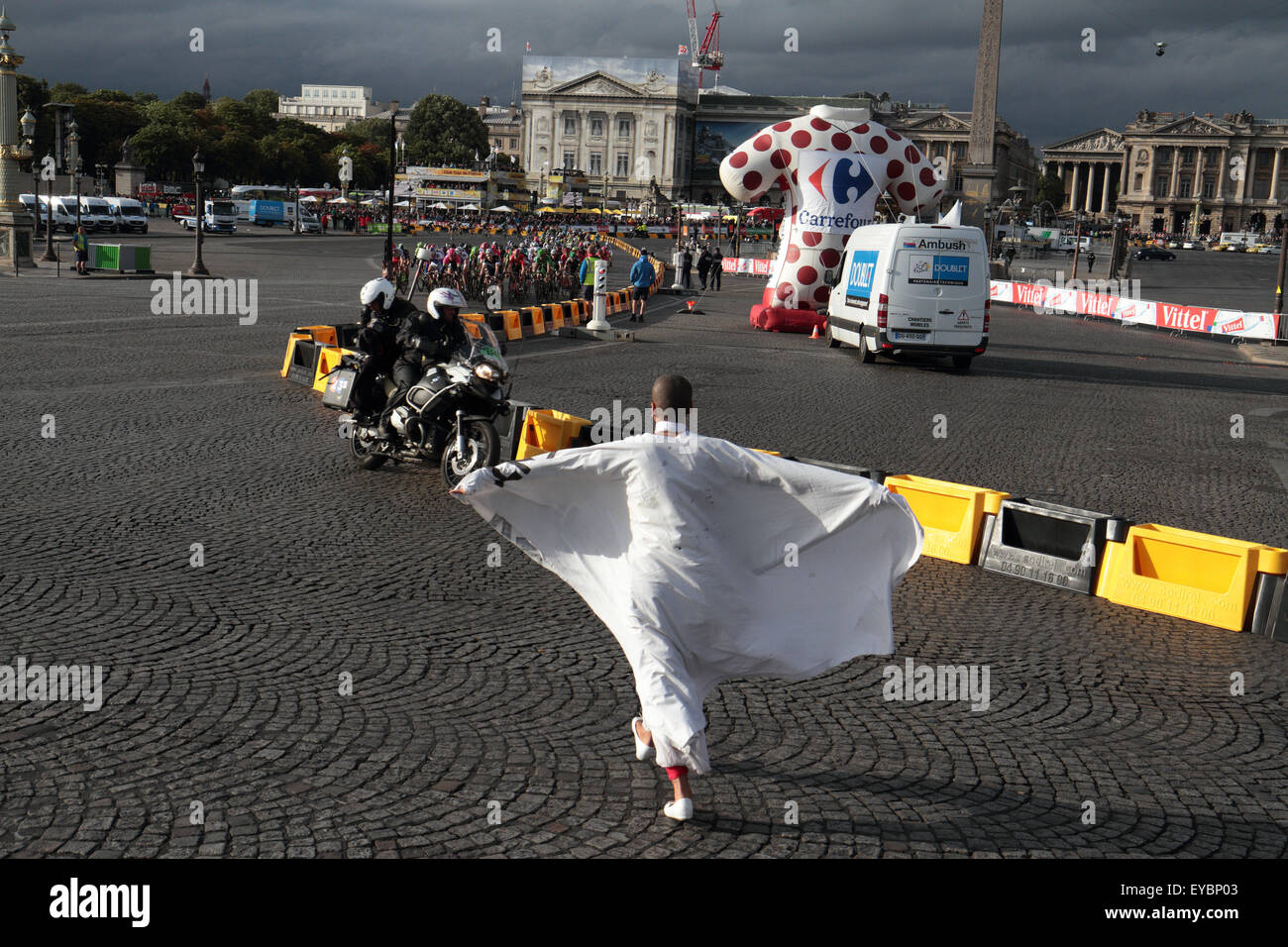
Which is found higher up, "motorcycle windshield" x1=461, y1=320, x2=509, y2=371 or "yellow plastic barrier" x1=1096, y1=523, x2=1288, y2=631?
Answer: "motorcycle windshield" x1=461, y1=320, x2=509, y2=371

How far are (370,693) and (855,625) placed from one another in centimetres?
207

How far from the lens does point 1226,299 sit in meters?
46.7

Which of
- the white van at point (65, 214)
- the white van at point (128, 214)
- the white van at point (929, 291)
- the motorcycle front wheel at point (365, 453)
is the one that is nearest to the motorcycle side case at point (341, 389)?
the motorcycle front wheel at point (365, 453)

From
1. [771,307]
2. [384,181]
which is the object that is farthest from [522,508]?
[384,181]

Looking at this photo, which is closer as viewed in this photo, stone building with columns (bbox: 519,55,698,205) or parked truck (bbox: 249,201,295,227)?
parked truck (bbox: 249,201,295,227)

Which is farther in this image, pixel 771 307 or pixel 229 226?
pixel 229 226

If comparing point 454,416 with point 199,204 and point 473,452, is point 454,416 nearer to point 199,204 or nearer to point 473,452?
point 473,452

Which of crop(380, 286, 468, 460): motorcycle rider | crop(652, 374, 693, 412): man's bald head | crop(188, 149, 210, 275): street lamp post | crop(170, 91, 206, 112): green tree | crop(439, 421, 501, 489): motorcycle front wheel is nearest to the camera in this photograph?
crop(652, 374, 693, 412): man's bald head

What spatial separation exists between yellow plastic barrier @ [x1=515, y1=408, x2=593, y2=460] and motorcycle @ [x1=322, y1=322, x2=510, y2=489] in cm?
42

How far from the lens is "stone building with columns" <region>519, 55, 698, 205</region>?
153500 millimetres

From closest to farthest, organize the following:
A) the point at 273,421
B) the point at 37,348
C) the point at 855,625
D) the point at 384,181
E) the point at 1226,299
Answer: the point at 855,625, the point at 273,421, the point at 37,348, the point at 1226,299, the point at 384,181

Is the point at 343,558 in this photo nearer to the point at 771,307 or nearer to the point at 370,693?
the point at 370,693

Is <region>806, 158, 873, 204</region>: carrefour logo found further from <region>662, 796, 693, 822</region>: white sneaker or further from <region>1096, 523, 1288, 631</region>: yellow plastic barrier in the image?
<region>662, 796, 693, 822</region>: white sneaker

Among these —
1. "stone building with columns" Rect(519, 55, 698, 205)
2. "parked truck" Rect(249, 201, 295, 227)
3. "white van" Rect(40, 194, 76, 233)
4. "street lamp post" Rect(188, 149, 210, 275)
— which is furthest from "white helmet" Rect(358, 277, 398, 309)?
"stone building with columns" Rect(519, 55, 698, 205)
